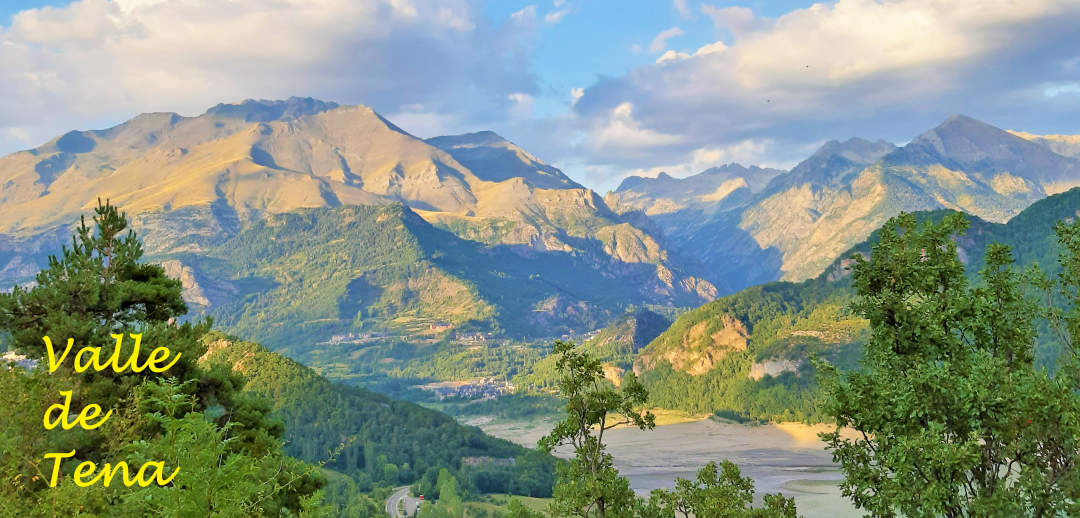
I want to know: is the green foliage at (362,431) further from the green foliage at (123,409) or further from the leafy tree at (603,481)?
the leafy tree at (603,481)

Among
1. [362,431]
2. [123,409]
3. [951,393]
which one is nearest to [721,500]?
[951,393]

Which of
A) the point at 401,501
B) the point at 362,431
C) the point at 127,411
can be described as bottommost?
the point at 401,501

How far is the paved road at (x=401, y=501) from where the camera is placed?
123506 millimetres

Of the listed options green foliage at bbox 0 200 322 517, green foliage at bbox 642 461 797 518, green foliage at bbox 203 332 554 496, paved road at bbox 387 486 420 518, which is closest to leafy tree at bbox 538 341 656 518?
green foliage at bbox 642 461 797 518

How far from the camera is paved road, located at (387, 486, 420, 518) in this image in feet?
405

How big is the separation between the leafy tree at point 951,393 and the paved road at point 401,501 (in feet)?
363

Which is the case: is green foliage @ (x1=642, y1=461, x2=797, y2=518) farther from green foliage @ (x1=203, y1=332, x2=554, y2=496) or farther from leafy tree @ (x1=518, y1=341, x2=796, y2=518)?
green foliage @ (x1=203, y1=332, x2=554, y2=496)

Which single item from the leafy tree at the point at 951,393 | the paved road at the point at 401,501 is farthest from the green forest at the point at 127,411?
the paved road at the point at 401,501

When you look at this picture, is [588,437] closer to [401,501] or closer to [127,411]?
[127,411]

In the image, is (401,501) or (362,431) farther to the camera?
(362,431)

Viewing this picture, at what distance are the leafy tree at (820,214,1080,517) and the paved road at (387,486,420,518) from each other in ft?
363

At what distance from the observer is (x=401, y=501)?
136 m

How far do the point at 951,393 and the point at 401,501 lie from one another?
130 m

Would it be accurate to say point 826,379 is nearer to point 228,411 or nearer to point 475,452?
point 228,411
